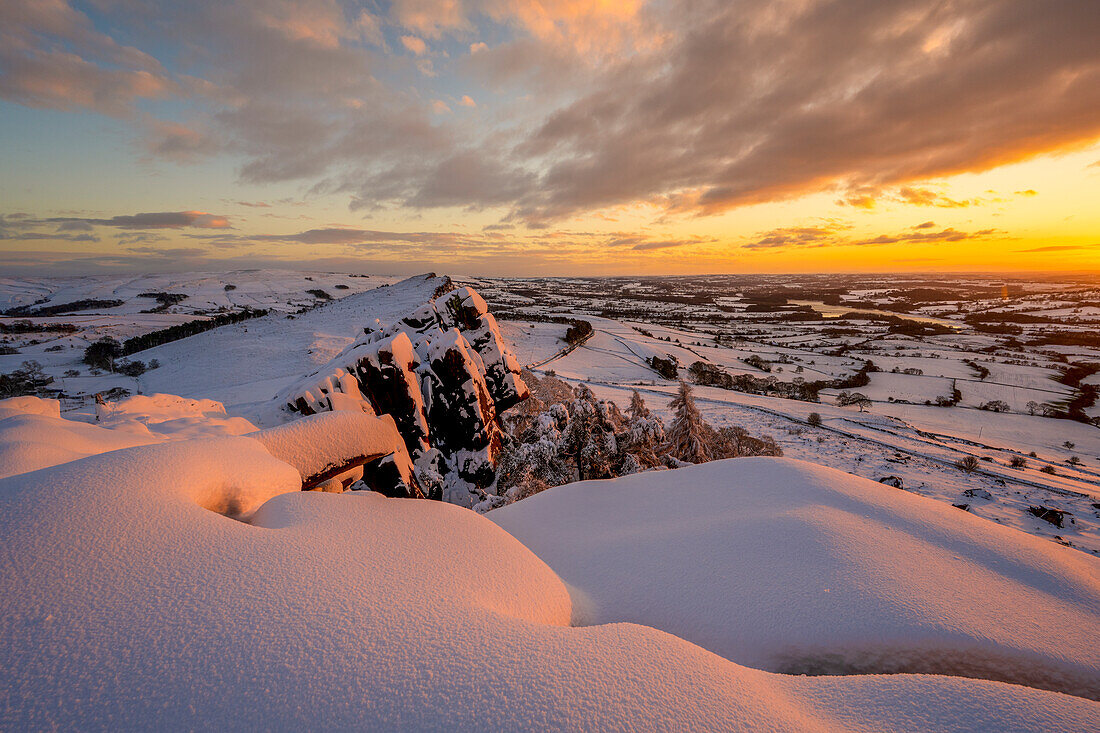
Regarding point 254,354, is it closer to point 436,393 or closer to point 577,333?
point 436,393

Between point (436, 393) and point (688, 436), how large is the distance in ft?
35.8

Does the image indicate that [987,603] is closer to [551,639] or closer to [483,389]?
[551,639]

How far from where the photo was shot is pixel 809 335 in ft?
397

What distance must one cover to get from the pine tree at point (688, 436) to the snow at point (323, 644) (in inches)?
453

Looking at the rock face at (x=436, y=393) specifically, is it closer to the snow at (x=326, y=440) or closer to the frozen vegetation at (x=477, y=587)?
the frozen vegetation at (x=477, y=587)

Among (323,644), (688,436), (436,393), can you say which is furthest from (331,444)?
(688,436)

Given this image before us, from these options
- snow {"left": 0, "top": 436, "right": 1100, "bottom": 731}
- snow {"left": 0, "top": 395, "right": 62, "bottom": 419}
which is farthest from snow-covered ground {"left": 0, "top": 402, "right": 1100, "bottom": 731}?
snow {"left": 0, "top": 395, "right": 62, "bottom": 419}

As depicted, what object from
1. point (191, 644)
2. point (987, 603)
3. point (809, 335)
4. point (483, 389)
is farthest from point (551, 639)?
point (809, 335)

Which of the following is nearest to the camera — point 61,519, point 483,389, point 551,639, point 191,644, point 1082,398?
point 191,644

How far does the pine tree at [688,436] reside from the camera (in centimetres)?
1714

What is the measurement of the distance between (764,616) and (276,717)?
5.49m

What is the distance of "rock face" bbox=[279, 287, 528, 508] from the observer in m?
12.2

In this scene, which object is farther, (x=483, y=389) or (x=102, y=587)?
(x=483, y=389)

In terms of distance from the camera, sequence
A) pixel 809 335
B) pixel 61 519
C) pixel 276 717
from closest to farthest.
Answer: pixel 276 717
pixel 61 519
pixel 809 335
